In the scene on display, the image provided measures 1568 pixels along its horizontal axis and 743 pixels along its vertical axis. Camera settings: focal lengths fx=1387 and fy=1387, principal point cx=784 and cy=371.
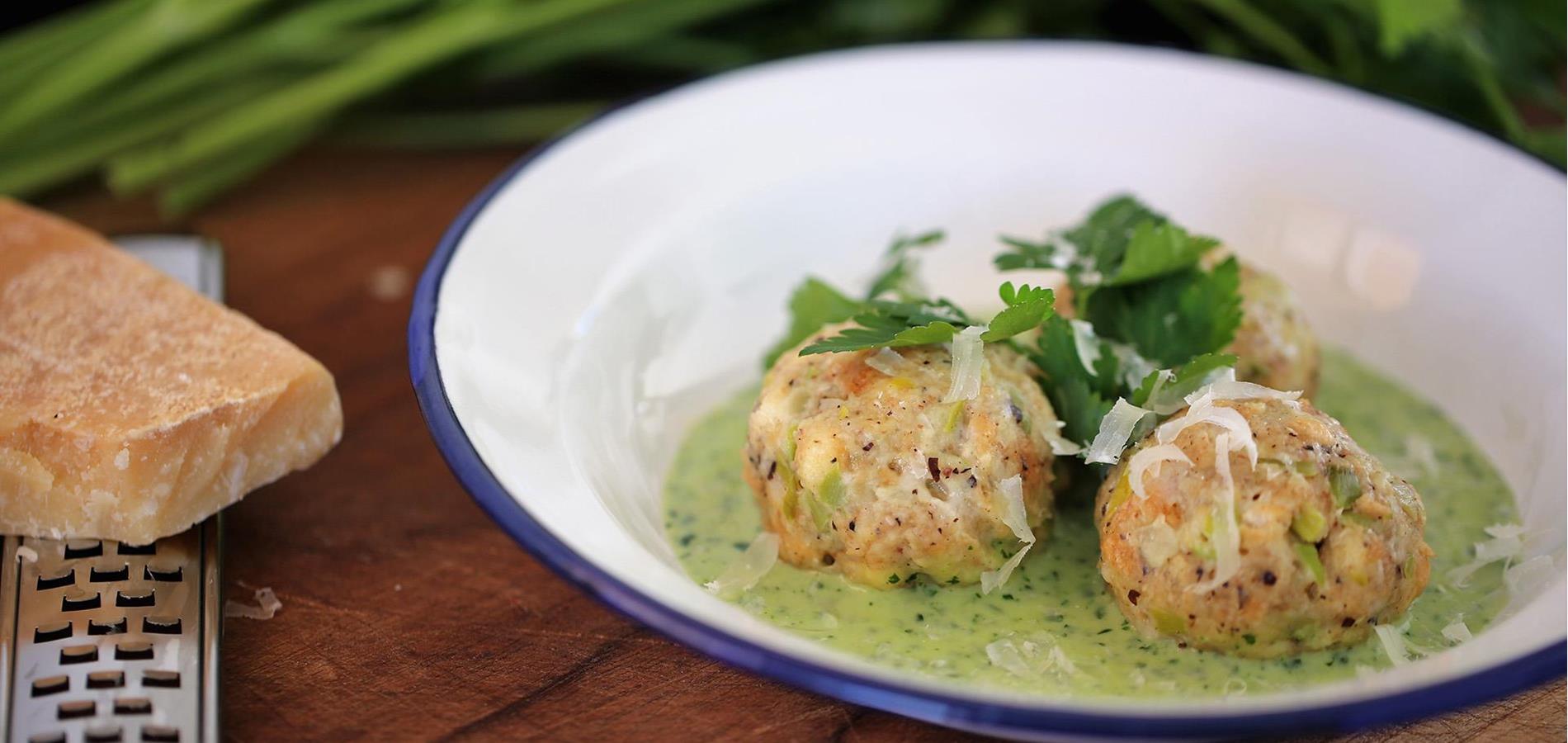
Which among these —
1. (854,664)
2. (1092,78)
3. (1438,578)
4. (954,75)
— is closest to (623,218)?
(954,75)

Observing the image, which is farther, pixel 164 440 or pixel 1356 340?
pixel 1356 340

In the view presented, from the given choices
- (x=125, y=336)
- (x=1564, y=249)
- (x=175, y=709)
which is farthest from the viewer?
(x=1564, y=249)

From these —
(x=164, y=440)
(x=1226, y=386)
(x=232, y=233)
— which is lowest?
(x=232, y=233)

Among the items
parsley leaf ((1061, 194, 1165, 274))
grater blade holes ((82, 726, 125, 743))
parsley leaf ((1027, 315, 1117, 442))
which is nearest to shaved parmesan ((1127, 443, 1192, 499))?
parsley leaf ((1027, 315, 1117, 442))

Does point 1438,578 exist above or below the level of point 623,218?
below

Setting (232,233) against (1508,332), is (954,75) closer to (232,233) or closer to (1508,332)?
(1508,332)

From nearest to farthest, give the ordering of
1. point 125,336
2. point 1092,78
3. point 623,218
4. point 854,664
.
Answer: point 854,664 < point 125,336 < point 623,218 < point 1092,78

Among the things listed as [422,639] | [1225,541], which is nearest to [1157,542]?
[1225,541]
